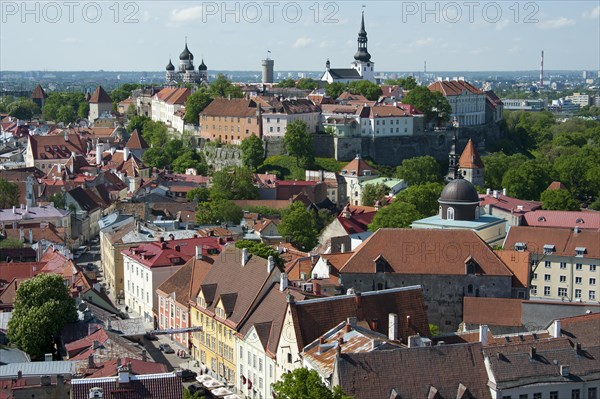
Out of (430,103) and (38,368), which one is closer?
(38,368)

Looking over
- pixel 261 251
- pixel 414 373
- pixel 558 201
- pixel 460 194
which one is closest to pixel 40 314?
pixel 261 251

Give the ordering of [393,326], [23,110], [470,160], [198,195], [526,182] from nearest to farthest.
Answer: [393,326] < [198,195] < [526,182] < [470,160] < [23,110]

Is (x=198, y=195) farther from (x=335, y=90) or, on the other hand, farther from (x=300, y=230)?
(x=335, y=90)

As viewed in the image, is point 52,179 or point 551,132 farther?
point 551,132

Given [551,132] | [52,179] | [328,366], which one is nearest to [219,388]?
[328,366]

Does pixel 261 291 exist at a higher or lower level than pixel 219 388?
higher

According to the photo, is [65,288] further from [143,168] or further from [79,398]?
[143,168]

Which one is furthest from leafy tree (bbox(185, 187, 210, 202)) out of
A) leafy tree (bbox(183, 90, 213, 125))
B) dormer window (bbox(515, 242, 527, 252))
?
dormer window (bbox(515, 242, 527, 252))
